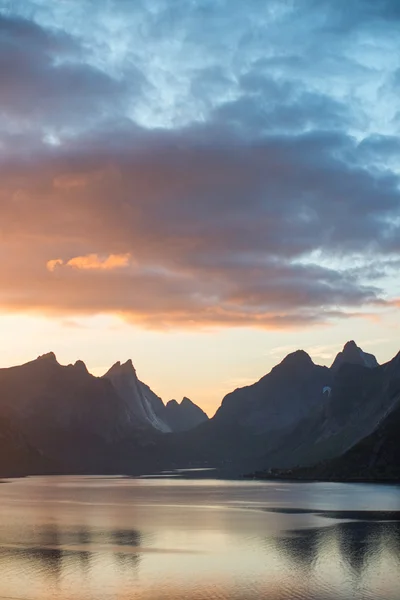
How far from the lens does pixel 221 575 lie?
86.9m

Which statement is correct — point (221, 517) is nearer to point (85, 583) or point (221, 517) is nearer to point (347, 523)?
point (347, 523)

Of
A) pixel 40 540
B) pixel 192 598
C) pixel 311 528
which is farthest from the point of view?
pixel 311 528

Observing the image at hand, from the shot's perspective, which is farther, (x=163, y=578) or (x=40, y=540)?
(x=40, y=540)

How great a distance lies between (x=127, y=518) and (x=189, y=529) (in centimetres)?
2784

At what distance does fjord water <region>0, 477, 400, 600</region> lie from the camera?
258 feet

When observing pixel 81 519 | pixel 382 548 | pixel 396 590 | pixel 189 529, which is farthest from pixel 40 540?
pixel 396 590

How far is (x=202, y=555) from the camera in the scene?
102m

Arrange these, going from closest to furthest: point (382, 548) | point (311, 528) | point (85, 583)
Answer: point (85, 583) → point (382, 548) → point (311, 528)

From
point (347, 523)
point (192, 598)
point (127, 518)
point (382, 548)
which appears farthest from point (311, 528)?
point (192, 598)

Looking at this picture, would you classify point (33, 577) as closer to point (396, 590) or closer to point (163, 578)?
point (163, 578)

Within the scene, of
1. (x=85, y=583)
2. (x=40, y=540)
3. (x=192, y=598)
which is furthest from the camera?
(x=40, y=540)

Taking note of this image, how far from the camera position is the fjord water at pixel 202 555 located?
78688mm

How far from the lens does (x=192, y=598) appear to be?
7419 centimetres

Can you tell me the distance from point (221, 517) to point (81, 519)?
27404mm
